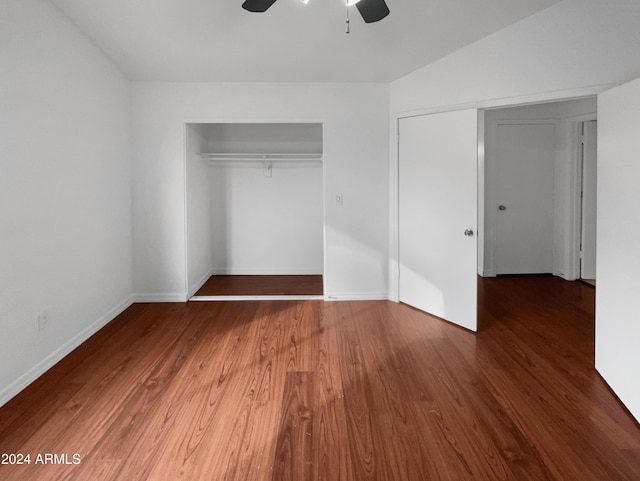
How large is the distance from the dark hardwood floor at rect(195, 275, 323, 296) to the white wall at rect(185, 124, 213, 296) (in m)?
0.19

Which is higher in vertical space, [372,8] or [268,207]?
[372,8]

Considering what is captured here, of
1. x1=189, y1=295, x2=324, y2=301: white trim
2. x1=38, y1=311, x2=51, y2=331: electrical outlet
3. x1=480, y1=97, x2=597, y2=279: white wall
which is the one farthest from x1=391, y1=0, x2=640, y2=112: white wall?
x1=38, y1=311, x2=51, y2=331: electrical outlet

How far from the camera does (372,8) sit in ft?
7.29

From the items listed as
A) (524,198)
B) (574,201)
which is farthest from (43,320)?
(574,201)

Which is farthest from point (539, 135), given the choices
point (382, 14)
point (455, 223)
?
point (382, 14)

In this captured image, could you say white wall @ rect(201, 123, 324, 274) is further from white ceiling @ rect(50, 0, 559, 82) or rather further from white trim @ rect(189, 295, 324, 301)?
white ceiling @ rect(50, 0, 559, 82)

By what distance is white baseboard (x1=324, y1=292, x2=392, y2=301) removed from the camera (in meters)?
4.38

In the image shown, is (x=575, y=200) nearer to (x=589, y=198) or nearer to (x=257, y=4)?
(x=589, y=198)

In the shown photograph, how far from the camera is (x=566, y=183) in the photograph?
5.26 metres

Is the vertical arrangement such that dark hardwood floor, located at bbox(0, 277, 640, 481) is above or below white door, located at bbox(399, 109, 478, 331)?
below

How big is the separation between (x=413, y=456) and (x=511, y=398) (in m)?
0.85

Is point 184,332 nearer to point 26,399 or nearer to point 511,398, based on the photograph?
point 26,399

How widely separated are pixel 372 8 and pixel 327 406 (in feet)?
7.41

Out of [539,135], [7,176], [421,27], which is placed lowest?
[7,176]
